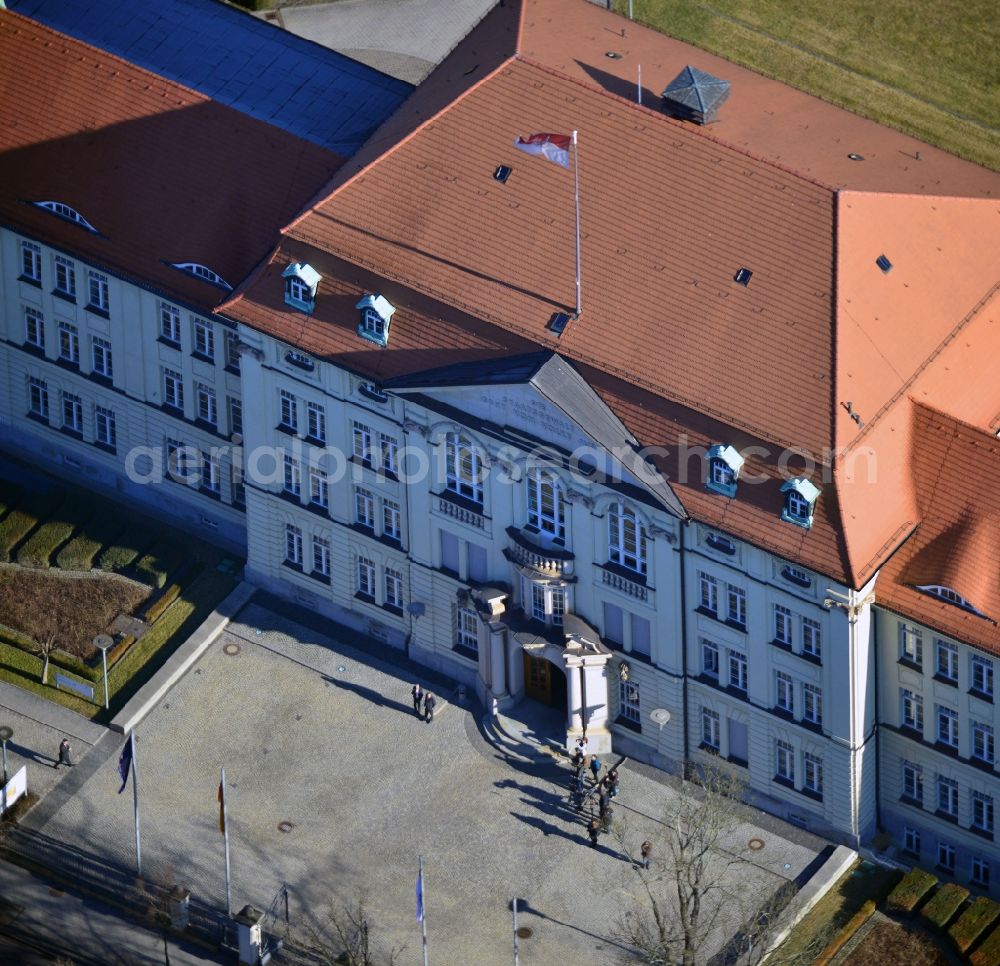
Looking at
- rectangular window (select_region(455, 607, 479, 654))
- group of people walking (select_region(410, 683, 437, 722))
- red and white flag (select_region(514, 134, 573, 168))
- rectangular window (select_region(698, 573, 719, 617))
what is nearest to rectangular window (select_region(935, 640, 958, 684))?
rectangular window (select_region(698, 573, 719, 617))

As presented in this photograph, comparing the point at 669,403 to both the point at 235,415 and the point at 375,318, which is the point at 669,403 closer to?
the point at 375,318

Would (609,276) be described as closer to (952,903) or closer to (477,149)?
(477,149)

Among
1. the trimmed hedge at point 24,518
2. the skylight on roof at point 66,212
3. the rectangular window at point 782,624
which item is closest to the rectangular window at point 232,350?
the skylight on roof at point 66,212

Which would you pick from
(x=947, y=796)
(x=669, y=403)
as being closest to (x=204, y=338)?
(x=669, y=403)

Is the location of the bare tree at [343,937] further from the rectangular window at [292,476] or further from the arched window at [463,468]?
the rectangular window at [292,476]

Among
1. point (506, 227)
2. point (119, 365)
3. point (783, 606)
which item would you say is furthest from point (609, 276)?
point (119, 365)

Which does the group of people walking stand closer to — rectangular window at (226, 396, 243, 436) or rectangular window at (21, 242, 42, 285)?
rectangular window at (226, 396, 243, 436)
